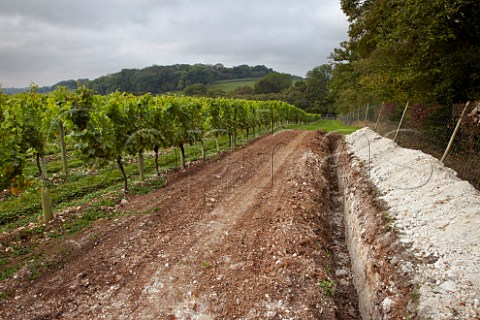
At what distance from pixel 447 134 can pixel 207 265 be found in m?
8.57

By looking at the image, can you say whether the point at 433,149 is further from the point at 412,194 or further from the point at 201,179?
the point at 201,179

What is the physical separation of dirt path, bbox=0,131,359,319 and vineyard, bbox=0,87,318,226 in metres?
1.99

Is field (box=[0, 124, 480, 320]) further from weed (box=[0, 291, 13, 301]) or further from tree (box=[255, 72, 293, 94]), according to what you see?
tree (box=[255, 72, 293, 94])

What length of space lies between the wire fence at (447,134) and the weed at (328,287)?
16.3 feet

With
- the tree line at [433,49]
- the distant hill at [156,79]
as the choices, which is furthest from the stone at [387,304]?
the distant hill at [156,79]

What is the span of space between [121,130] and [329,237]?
7.75 m

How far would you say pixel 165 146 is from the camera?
12414mm

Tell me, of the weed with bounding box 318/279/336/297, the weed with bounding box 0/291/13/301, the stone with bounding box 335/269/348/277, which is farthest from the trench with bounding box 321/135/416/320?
the weed with bounding box 0/291/13/301

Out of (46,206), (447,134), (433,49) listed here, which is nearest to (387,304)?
(447,134)

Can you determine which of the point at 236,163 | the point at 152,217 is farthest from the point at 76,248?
the point at 236,163

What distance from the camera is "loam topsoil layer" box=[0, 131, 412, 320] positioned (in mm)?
4844

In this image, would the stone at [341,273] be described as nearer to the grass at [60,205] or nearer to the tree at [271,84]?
the grass at [60,205]

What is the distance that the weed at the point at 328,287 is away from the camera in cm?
535

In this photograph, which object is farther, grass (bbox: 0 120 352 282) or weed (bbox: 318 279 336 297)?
grass (bbox: 0 120 352 282)
